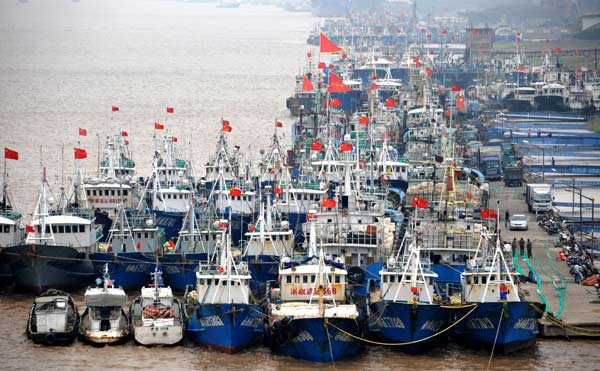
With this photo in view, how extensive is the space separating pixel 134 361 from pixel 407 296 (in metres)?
8.80

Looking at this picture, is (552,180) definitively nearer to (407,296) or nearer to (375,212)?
(375,212)

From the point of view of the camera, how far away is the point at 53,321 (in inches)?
1991

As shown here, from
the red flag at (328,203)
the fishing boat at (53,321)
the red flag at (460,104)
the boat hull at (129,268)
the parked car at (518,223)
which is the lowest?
the fishing boat at (53,321)

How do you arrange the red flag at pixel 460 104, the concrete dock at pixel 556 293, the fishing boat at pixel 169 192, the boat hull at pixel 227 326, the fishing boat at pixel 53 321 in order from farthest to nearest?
the red flag at pixel 460 104
the fishing boat at pixel 169 192
the concrete dock at pixel 556 293
the fishing boat at pixel 53 321
the boat hull at pixel 227 326

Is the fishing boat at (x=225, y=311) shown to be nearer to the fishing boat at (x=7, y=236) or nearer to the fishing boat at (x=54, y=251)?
the fishing boat at (x=54, y=251)

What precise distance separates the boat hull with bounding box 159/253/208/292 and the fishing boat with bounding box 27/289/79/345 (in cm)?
615

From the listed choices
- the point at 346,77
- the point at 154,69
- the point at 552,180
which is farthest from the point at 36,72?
the point at 552,180

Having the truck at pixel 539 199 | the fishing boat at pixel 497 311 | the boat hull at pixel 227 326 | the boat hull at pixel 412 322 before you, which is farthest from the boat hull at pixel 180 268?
the truck at pixel 539 199

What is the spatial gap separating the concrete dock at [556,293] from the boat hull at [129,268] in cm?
1375

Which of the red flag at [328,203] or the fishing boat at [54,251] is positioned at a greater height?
the red flag at [328,203]

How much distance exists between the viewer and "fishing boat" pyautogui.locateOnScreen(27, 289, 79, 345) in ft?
164

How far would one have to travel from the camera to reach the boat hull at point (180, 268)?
2258 inches

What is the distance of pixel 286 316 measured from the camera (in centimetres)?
4903

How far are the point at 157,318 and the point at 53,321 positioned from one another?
3362 millimetres
